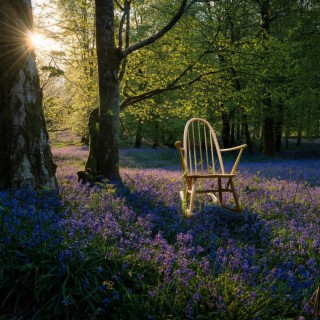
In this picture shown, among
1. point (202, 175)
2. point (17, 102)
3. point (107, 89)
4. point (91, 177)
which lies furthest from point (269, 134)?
point (17, 102)

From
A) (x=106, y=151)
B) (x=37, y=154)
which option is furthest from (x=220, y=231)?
(x=106, y=151)

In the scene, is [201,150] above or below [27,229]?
above

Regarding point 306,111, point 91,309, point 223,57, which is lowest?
point 91,309

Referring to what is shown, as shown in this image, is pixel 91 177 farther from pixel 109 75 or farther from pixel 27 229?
pixel 27 229

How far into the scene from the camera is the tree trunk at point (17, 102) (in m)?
5.23

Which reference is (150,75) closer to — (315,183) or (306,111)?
(315,183)

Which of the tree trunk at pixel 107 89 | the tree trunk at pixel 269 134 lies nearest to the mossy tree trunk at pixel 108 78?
the tree trunk at pixel 107 89

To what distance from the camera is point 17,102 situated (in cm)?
524

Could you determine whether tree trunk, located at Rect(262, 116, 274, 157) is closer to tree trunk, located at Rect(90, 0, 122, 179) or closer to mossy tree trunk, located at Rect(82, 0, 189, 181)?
mossy tree trunk, located at Rect(82, 0, 189, 181)

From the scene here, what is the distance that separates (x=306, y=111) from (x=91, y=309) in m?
19.6

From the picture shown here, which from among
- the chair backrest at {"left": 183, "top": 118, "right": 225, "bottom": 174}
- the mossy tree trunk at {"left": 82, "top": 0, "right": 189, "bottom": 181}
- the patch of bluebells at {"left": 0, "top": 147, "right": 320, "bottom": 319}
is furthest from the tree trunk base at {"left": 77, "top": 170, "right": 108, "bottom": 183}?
the chair backrest at {"left": 183, "top": 118, "right": 225, "bottom": 174}

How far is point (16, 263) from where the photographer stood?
301cm

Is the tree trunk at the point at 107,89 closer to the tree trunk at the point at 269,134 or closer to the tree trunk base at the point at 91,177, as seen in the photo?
the tree trunk base at the point at 91,177

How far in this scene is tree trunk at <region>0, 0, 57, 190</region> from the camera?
17.1ft
